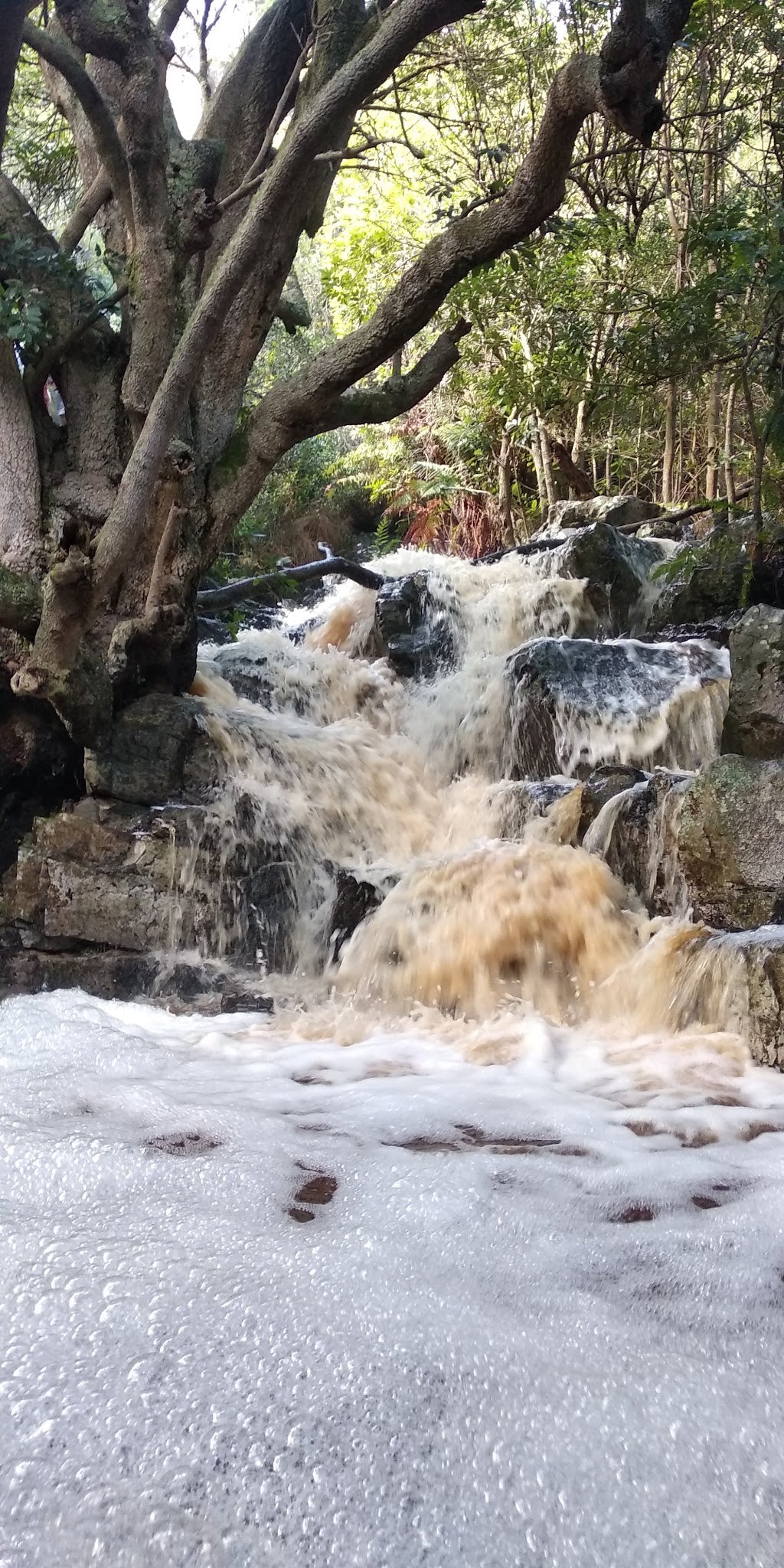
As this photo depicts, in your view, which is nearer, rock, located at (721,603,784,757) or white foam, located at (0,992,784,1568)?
white foam, located at (0,992,784,1568)

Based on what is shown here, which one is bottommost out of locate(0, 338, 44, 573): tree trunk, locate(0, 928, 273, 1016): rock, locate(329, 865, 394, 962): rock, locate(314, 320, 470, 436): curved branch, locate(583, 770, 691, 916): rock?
locate(0, 928, 273, 1016): rock

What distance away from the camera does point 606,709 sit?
6.05 meters

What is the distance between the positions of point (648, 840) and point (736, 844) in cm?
59

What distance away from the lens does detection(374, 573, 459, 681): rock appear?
755 cm

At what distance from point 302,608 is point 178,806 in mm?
5507

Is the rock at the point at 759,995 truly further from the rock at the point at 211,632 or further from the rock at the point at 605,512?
the rock at the point at 605,512

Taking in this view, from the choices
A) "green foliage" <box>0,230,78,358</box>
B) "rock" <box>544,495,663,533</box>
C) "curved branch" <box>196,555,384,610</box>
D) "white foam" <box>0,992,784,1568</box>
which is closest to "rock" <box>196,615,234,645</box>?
"curved branch" <box>196,555,384,610</box>

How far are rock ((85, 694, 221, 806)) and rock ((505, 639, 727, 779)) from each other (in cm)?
225

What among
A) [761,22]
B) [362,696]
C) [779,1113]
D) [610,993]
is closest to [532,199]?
[362,696]

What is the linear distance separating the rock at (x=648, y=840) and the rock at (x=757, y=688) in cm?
32

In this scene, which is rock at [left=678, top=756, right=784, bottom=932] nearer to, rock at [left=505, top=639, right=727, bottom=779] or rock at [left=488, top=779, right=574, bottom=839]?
rock at [left=488, top=779, right=574, bottom=839]

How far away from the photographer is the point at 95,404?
5094mm

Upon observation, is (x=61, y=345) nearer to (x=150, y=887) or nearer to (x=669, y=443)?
(x=150, y=887)

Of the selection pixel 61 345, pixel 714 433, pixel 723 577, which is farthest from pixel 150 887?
pixel 714 433
